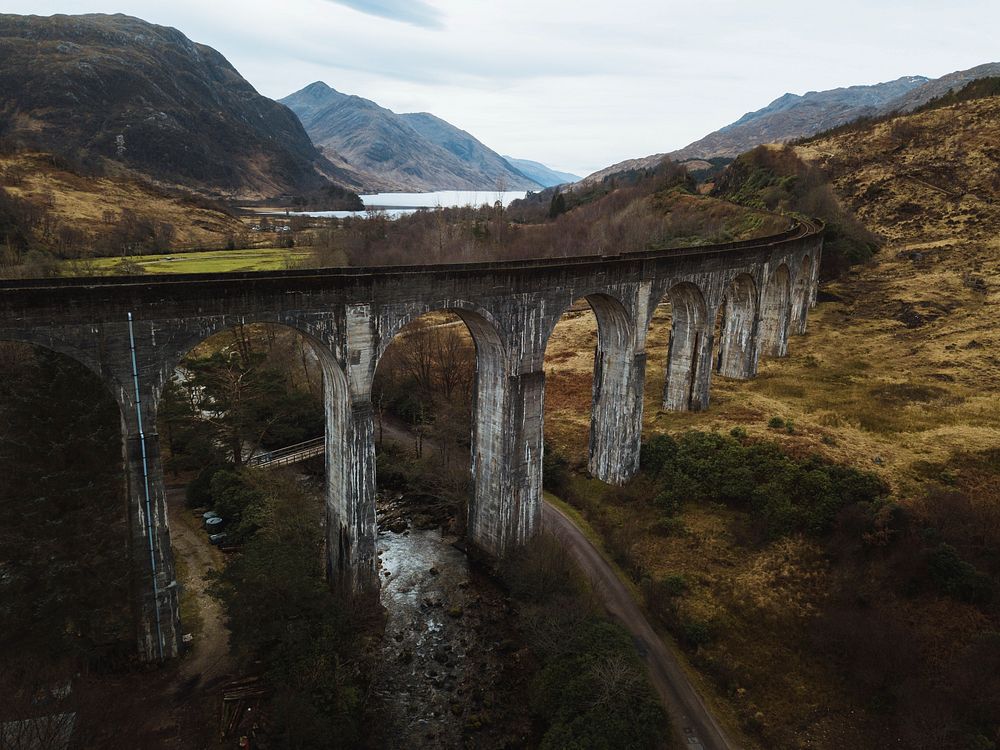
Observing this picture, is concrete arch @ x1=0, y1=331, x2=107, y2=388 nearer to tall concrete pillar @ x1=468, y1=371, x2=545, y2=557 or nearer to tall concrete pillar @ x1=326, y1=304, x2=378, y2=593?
tall concrete pillar @ x1=326, y1=304, x2=378, y2=593

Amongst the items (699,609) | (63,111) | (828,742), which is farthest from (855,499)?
(63,111)

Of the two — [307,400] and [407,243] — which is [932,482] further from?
[407,243]

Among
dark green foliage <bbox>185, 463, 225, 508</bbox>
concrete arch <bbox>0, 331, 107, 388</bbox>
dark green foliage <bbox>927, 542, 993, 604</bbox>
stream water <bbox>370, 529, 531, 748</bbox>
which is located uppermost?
concrete arch <bbox>0, 331, 107, 388</bbox>

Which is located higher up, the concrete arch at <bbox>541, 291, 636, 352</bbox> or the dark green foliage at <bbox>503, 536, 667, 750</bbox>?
the concrete arch at <bbox>541, 291, 636, 352</bbox>

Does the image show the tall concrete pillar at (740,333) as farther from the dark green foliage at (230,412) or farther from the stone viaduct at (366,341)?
the dark green foliage at (230,412)

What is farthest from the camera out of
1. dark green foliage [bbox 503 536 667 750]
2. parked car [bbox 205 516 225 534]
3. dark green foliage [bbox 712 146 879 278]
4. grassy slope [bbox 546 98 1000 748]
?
dark green foliage [bbox 712 146 879 278]

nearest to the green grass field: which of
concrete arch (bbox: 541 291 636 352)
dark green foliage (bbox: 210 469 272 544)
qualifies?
dark green foliage (bbox: 210 469 272 544)
